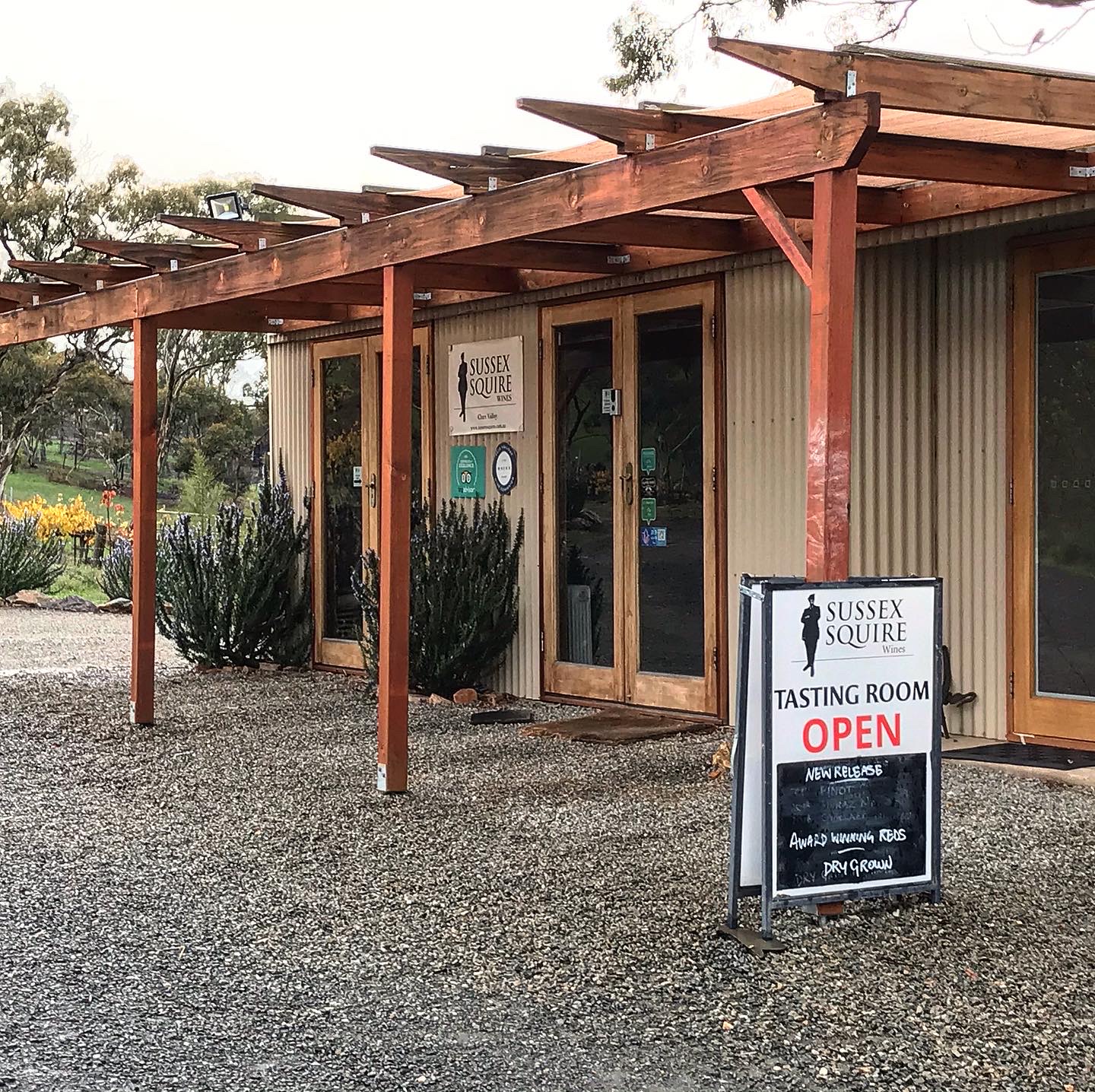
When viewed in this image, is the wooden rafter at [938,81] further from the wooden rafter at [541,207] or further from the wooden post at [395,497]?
the wooden post at [395,497]

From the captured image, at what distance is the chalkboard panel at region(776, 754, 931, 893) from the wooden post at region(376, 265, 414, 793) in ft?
8.65

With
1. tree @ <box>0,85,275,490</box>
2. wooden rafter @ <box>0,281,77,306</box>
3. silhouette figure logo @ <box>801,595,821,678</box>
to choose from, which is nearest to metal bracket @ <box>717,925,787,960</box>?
silhouette figure logo @ <box>801,595,821,678</box>

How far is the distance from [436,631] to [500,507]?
0.91 m

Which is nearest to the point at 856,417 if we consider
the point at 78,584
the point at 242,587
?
the point at 242,587

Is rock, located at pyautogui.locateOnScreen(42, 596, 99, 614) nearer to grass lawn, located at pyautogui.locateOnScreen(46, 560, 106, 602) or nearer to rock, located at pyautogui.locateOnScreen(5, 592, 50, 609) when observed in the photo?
rock, located at pyautogui.locateOnScreen(5, 592, 50, 609)

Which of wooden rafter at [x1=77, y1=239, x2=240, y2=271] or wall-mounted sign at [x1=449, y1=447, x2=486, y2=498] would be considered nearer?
wooden rafter at [x1=77, y1=239, x2=240, y2=271]

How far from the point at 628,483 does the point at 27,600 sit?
11.2 metres

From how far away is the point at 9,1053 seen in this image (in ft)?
12.2

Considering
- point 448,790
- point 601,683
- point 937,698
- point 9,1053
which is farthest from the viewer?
point 601,683

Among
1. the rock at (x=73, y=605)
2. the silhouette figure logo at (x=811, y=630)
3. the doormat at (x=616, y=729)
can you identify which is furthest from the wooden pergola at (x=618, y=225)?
the rock at (x=73, y=605)

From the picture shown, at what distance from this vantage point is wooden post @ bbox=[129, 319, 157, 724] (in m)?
8.89

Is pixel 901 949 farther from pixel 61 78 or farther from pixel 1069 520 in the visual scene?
pixel 61 78

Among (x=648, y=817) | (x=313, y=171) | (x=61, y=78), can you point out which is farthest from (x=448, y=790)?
(x=61, y=78)

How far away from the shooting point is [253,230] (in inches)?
303
